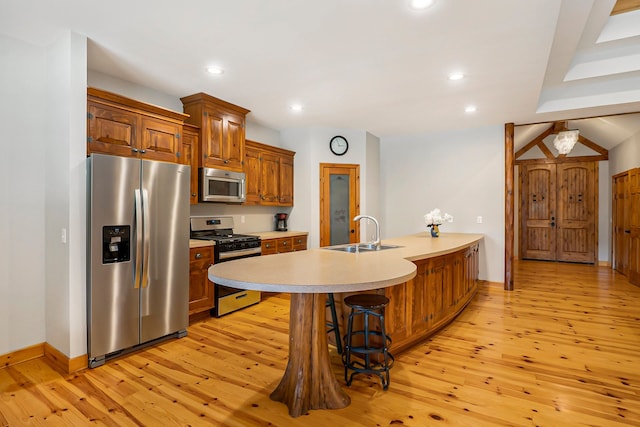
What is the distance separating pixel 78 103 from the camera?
2.72m

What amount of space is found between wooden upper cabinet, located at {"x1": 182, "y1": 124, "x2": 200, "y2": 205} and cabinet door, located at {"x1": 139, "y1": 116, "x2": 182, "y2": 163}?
242mm

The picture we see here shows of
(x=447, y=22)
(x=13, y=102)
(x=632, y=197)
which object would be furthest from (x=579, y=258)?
(x=13, y=102)

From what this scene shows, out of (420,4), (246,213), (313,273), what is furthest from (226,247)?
(420,4)

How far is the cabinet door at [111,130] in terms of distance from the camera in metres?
2.94

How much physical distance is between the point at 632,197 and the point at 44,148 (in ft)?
27.3

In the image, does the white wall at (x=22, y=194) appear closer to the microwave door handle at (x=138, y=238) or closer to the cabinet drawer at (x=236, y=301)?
the microwave door handle at (x=138, y=238)

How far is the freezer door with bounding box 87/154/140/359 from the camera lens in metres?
2.70

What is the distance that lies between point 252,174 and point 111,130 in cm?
210

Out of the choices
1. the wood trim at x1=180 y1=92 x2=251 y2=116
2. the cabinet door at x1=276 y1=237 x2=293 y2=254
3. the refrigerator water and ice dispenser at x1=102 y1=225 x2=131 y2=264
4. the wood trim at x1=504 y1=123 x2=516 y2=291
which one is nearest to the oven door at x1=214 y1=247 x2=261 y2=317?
the cabinet door at x1=276 y1=237 x2=293 y2=254

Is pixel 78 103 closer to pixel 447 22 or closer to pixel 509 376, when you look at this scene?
pixel 447 22

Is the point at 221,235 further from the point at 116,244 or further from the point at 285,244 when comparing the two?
the point at 116,244

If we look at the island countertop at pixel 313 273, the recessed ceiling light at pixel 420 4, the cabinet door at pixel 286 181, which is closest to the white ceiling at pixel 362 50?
the recessed ceiling light at pixel 420 4

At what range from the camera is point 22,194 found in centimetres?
287

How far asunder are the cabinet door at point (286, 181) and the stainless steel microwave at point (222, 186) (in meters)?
0.91
